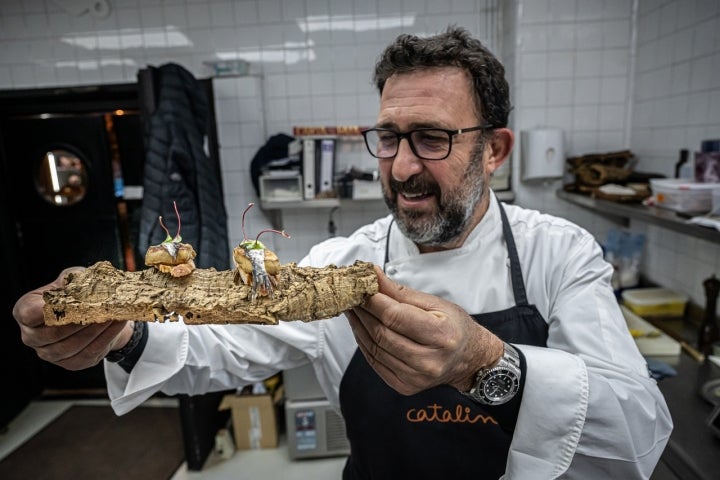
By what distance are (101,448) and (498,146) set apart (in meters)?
3.19

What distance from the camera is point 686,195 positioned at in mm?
1703

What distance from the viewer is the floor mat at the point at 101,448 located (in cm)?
272

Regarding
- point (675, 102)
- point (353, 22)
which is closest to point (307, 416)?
point (353, 22)

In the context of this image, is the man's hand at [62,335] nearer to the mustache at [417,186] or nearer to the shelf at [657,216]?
the mustache at [417,186]

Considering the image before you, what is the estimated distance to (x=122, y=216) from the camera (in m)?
3.23

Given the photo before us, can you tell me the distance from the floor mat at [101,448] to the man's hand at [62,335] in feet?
7.42

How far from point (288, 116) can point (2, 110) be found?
7.08 ft

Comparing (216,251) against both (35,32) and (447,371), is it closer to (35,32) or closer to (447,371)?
(447,371)

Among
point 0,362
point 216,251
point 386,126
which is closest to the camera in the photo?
point 386,126

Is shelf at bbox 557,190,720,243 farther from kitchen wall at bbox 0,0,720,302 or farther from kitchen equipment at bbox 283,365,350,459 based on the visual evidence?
kitchen equipment at bbox 283,365,350,459

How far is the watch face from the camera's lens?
2.81 ft

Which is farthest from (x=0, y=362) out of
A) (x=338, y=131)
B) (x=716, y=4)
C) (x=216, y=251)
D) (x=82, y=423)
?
(x=716, y=4)

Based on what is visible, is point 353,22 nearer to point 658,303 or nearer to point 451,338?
point 658,303

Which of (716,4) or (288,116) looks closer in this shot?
(716,4)
